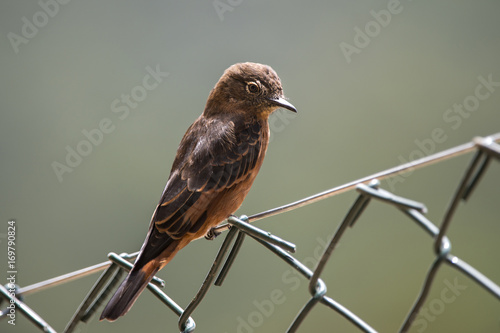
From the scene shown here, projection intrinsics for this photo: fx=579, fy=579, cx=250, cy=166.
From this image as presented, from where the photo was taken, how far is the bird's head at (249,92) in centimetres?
307

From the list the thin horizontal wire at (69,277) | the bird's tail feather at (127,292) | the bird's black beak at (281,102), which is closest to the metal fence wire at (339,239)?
the thin horizontal wire at (69,277)

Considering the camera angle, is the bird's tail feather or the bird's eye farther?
the bird's eye

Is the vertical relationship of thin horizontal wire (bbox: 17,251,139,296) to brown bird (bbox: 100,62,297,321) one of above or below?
below

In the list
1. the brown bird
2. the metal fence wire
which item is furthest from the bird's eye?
the metal fence wire

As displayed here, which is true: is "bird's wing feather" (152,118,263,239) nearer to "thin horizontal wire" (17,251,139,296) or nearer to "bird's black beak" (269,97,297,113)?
"bird's black beak" (269,97,297,113)

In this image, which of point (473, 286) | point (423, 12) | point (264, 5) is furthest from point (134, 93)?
point (473, 286)

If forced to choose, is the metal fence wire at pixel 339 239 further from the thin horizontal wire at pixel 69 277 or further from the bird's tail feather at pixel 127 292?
the bird's tail feather at pixel 127 292

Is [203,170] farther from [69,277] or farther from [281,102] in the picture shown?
[69,277]

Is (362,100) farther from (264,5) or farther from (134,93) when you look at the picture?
(134,93)

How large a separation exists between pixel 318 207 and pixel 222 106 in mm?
1964

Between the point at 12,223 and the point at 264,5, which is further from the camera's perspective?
the point at 264,5

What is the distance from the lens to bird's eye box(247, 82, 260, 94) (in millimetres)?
3072

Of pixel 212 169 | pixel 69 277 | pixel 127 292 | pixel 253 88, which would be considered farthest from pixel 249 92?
pixel 69 277

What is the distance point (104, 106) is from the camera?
5164 millimetres
